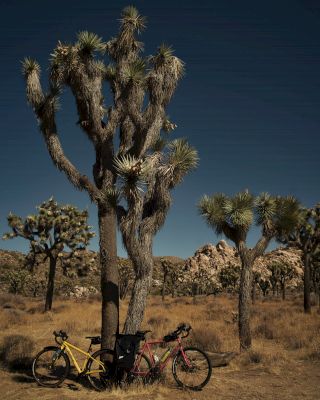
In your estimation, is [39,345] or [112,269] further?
[39,345]

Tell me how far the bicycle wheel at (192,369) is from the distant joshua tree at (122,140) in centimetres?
109

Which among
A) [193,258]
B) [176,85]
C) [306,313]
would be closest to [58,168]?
[176,85]

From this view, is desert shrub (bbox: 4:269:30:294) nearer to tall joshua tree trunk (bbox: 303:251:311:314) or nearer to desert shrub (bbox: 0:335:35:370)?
tall joshua tree trunk (bbox: 303:251:311:314)

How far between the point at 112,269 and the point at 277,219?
733 centimetres

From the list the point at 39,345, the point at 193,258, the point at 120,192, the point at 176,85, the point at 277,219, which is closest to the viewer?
the point at 120,192

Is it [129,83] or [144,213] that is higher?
[129,83]

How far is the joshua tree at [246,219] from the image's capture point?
40.3ft

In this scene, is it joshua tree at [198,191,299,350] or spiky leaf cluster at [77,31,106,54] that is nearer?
spiky leaf cluster at [77,31,106,54]

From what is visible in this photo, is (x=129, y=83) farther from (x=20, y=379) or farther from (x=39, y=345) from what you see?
(x=39, y=345)

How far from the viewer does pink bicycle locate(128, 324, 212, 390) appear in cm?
667

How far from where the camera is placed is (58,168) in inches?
314

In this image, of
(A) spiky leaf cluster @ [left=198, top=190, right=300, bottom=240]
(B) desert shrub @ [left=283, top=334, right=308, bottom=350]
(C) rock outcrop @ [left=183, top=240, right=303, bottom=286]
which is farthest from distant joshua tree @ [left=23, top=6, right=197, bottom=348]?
(C) rock outcrop @ [left=183, top=240, right=303, bottom=286]

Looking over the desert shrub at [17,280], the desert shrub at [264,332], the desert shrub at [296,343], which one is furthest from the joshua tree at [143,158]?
the desert shrub at [17,280]

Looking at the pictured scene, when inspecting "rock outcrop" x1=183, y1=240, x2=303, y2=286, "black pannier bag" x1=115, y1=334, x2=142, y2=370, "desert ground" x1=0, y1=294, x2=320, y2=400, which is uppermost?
Answer: "rock outcrop" x1=183, y1=240, x2=303, y2=286
